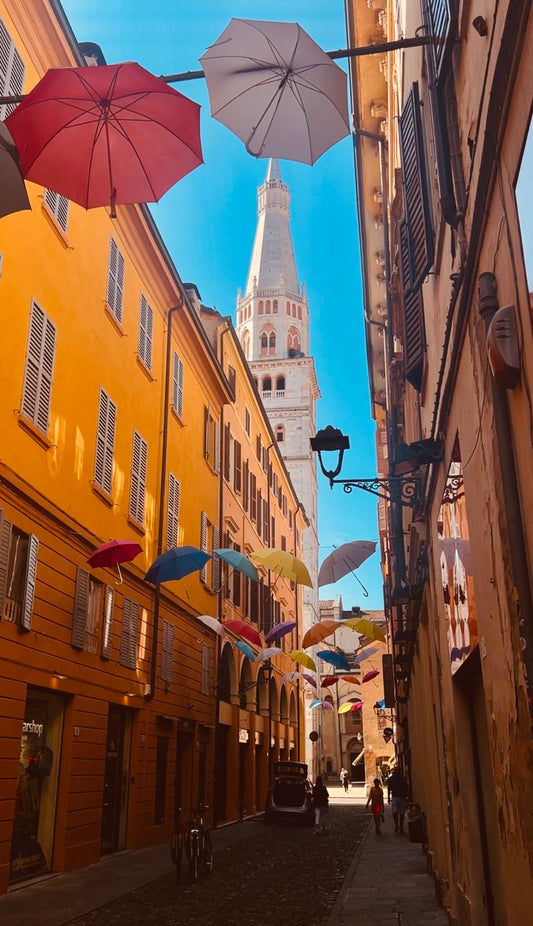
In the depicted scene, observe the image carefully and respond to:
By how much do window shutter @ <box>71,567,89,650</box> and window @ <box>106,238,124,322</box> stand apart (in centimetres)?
611

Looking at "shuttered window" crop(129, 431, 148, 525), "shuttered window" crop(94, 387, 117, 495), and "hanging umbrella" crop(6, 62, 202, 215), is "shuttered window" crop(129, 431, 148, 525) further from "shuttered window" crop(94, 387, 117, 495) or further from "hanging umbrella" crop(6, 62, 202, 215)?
"hanging umbrella" crop(6, 62, 202, 215)

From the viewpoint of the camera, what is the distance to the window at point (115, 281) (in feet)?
56.7

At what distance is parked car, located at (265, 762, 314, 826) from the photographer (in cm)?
2708

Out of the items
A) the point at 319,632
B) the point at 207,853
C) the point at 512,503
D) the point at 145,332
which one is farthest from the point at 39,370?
the point at 319,632

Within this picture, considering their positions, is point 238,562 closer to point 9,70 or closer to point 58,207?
point 58,207

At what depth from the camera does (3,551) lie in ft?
37.3

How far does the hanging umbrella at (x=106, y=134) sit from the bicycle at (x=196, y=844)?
10563 millimetres

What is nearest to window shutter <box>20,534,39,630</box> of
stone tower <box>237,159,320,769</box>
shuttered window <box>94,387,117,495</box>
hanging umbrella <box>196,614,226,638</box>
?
shuttered window <box>94,387,117,495</box>

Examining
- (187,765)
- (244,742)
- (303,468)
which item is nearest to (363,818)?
(244,742)

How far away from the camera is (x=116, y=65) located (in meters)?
6.36

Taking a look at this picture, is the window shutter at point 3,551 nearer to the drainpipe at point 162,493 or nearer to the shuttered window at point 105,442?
the shuttered window at point 105,442

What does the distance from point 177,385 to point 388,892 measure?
14.5 meters

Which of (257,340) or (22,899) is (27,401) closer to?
(22,899)

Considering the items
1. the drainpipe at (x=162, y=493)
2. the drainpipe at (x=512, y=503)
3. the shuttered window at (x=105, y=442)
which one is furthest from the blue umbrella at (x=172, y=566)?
the drainpipe at (x=512, y=503)
